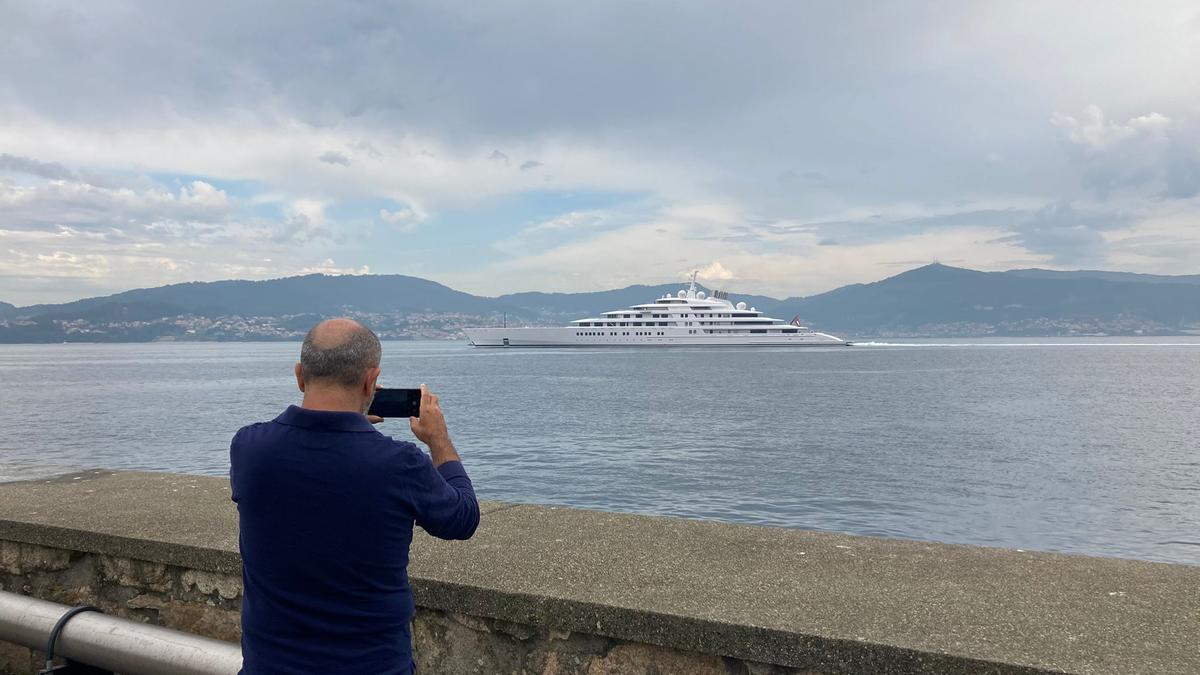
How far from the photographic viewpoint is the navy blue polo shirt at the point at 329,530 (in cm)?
166

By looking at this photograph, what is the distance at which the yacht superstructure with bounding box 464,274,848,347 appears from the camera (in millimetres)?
105812

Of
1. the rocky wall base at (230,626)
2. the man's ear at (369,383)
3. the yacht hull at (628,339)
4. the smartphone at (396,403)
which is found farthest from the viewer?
the yacht hull at (628,339)

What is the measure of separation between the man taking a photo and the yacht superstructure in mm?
104294

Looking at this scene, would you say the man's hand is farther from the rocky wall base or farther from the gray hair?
the rocky wall base

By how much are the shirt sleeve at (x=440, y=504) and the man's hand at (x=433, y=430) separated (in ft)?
0.35

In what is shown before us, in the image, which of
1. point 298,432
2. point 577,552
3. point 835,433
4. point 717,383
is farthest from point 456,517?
point 717,383

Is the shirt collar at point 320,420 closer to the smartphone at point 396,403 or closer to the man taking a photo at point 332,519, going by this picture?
the man taking a photo at point 332,519

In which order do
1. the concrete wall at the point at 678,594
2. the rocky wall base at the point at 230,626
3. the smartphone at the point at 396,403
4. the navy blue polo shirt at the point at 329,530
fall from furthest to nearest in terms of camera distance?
1. the rocky wall base at the point at 230,626
2. the concrete wall at the point at 678,594
3. the smartphone at the point at 396,403
4. the navy blue polo shirt at the point at 329,530

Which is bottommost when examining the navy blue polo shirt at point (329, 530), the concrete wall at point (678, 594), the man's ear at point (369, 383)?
the concrete wall at point (678, 594)

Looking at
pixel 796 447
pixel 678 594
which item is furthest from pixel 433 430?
pixel 796 447

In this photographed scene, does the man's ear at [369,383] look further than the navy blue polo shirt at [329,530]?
Yes

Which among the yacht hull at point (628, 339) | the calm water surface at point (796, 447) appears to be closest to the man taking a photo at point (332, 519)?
the calm water surface at point (796, 447)

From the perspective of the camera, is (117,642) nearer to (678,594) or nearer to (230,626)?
(230,626)

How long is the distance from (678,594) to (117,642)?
1.70 meters
